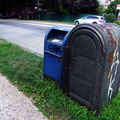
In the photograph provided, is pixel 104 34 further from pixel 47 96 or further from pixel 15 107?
pixel 15 107

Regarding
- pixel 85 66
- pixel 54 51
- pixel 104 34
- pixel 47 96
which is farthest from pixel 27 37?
pixel 104 34

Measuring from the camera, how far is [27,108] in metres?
2.59

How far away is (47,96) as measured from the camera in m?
2.89

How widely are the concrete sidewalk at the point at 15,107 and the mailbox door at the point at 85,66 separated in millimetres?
812

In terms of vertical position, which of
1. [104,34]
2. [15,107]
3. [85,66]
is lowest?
[15,107]

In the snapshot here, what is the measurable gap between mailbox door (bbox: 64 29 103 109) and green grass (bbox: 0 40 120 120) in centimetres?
21

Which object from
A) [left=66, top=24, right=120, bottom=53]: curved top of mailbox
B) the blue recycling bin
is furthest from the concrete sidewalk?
[left=66, top=24, right=120, bottom=53]: curved top of mailbox

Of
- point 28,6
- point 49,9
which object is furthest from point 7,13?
point 49,9

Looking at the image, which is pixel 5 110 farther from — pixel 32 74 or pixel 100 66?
pixel 100 66

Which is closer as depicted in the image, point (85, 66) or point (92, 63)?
point (92, 63)

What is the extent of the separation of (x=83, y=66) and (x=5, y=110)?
166 centimetres

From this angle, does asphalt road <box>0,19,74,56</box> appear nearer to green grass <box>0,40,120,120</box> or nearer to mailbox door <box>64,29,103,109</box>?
green grass <box>0,40,120,120</box>

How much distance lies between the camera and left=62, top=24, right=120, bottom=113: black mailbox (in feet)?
6.70

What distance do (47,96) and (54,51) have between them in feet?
3.20
